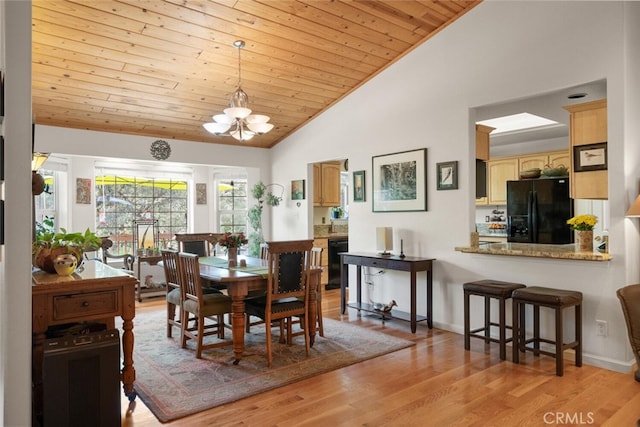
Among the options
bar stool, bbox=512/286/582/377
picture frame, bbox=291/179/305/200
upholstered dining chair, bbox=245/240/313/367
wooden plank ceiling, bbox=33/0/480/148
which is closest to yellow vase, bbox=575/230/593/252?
bar stool, bbox=512/286/582/377

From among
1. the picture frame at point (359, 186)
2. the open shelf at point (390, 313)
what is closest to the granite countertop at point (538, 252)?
the open shelf at point (390, 313)

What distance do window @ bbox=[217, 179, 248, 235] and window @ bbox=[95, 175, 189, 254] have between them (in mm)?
602

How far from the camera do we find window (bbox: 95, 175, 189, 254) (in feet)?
22.1

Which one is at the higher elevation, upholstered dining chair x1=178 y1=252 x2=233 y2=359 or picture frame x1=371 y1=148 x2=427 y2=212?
picture frame x1=371 y1=148 x2=427 y2=212

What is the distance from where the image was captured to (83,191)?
20.8 feet

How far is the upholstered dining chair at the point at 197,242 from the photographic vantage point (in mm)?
4875

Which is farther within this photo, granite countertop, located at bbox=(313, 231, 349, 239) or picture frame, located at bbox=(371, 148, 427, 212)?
granite countertop, located at bbox=(313, 231, 349, 239)

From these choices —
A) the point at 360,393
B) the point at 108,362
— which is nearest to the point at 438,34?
the point at 360,393

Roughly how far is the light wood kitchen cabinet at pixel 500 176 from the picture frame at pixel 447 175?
8.99ft

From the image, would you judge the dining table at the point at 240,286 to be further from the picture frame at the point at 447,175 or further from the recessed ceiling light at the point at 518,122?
the recessed ceiling light at the point at 518,122

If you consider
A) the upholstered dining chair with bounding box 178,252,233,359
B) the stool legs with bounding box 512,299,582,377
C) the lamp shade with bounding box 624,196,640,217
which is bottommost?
the stool legs with bounding box 512,299,582,377

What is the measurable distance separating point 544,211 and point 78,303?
518cm

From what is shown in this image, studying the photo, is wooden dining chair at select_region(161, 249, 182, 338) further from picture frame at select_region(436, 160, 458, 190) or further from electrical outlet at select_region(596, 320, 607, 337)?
electrical outlet at select_region(596, 320, 607, 337)

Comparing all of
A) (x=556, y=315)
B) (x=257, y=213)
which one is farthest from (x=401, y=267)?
(x=257, y=213)
